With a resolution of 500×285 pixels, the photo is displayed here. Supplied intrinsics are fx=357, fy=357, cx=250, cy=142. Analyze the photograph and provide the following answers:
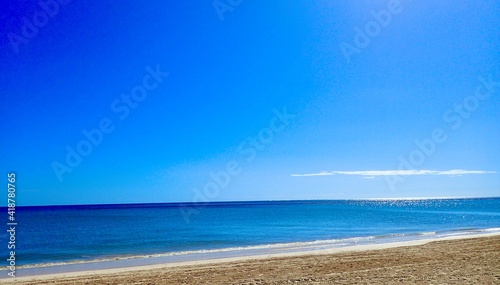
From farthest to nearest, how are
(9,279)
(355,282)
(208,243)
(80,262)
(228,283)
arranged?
(208,243)
(80,262)
(9,279)
(228,283)
(355,282)

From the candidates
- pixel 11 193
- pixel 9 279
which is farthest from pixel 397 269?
pixel 9 279

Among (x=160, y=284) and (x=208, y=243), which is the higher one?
(x=208, y=243)

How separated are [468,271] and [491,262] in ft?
7.60

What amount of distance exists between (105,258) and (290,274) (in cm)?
1437

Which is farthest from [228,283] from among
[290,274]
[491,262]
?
[491,262]

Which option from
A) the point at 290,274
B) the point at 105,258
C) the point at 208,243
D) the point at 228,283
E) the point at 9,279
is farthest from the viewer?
the point at 208,243

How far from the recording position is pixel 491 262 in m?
13.2

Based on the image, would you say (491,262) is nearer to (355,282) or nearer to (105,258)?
(355,282)

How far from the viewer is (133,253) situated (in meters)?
23.9

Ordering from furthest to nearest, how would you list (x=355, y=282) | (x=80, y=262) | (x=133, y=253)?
1. (x=133, y=253)
2. (x=80, y=262)
3. (x=355, y=282)

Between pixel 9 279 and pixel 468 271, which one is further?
pixel 9 279

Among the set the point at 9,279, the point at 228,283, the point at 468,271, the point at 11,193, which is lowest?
the point at 468,271

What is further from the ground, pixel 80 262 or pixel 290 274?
pixel 80 262

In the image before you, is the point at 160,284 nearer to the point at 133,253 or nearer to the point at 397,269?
the point at 397,269
